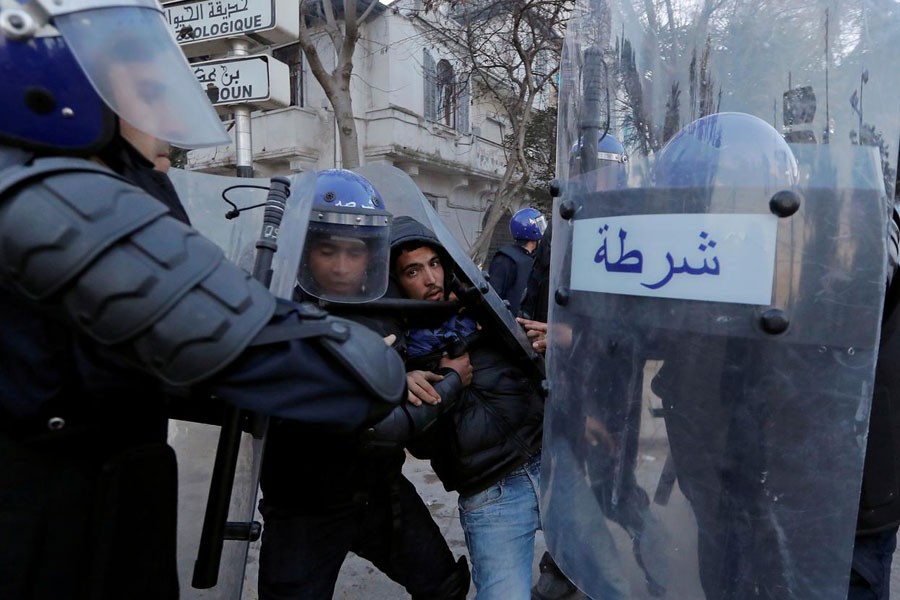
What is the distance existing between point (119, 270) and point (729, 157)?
955mm

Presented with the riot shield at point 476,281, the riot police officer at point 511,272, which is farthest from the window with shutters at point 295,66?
the riot shield at point 476,281

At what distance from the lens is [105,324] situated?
0.76 m

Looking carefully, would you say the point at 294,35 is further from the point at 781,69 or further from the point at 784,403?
the point at 784,403

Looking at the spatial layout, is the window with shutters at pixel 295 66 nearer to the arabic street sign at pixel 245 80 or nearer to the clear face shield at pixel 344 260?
the arabic street sign at pixel 245 80

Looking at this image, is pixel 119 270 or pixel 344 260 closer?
pixel 119 270

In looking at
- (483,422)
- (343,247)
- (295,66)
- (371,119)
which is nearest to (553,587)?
(483,422)

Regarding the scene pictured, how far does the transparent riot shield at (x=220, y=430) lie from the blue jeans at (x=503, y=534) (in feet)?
2.27

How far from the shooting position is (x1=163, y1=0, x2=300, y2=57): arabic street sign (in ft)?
11.2

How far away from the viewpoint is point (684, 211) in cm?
100

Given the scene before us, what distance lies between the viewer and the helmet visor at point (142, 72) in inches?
33.9

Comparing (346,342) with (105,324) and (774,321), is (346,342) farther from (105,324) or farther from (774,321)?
(774,321)

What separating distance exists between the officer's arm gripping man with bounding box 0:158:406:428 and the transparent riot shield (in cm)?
40

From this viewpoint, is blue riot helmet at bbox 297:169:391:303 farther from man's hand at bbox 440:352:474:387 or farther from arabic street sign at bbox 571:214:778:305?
arabic street sign at bbox 571:214:778:305

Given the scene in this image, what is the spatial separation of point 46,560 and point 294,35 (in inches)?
137
